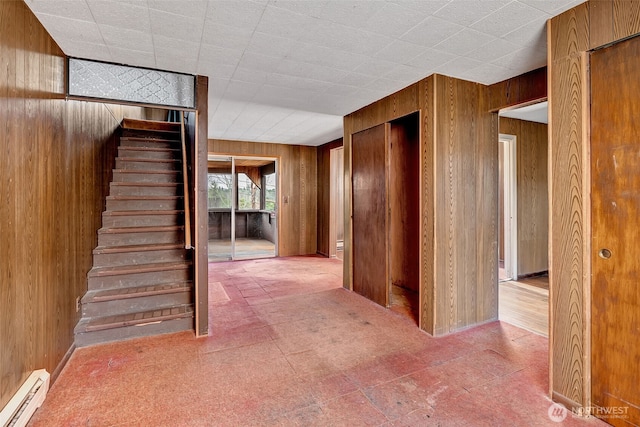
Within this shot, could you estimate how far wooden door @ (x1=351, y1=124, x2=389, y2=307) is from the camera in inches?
145

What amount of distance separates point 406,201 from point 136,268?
335 centimetres

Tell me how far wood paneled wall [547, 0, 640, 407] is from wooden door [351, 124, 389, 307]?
1.80 metres

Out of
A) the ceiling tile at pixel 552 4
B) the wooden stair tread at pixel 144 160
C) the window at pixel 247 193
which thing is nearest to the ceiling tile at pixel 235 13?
the ceiling tile at pixel 552 4

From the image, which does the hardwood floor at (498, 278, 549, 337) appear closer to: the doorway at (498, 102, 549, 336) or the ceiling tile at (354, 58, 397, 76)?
the doorway at (498, 102, 549, 336)

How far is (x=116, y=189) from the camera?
389cm

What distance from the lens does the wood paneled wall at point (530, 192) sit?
15.6 ft

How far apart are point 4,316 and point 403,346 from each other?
266 cm

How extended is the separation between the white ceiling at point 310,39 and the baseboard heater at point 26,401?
2.16 meters

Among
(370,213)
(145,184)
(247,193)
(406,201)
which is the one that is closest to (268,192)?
(247,193)

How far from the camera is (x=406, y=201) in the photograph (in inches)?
171

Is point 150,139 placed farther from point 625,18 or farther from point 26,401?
point 625,18

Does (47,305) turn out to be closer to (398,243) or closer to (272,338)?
(272,338)

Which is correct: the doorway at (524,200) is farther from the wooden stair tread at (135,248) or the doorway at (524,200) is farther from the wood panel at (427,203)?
the wooden stair tread at (135,248)

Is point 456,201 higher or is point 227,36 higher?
point 227,36
